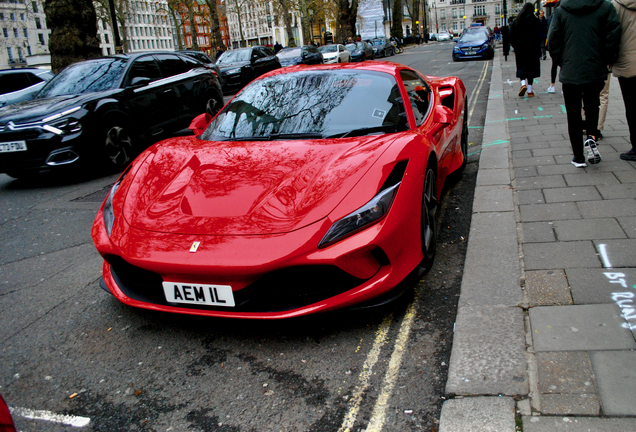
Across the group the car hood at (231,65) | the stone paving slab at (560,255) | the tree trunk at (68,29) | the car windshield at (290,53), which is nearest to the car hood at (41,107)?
the stone paving slab at (560,255)

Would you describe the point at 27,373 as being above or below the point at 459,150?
below

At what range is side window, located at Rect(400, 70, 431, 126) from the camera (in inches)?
154

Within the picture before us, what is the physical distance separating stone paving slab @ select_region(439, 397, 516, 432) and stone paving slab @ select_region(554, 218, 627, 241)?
75.3 inches

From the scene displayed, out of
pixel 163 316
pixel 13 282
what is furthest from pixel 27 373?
pixel 13 282

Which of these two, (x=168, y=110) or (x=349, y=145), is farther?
(x=168, y=110)

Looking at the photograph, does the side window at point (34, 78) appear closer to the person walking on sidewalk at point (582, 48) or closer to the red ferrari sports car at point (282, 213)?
the red ferrari sports car at point (282, 213)

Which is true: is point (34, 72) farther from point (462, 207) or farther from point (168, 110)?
point (462, 207)

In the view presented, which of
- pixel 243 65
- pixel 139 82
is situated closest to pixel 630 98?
pixel 139 82

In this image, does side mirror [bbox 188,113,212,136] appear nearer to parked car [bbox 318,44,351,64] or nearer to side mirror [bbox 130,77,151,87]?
side mirror [bbox 130,77,151,87]

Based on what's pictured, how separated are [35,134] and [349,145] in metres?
4.81

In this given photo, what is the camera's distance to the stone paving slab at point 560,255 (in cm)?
324

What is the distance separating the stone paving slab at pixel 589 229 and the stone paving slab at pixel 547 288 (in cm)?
62

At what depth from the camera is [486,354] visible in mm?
2416

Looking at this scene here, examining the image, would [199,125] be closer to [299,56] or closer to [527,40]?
[527,40]
